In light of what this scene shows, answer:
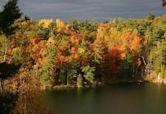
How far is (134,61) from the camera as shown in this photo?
8612 centimetres

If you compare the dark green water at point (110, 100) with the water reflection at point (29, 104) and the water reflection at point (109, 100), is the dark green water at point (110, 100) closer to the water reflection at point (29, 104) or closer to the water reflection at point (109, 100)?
Result: the water reflection at point (109, 100)

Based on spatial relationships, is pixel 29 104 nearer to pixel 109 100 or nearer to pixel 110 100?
pixel 109 100

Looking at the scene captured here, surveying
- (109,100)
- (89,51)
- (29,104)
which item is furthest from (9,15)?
(89,51)

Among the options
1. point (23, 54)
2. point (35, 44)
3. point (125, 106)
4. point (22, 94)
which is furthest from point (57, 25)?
point (22, 94)

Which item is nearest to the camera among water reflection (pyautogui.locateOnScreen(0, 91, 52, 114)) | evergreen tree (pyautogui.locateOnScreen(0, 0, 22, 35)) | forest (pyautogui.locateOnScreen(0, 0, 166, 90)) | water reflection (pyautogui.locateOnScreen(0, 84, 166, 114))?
evergreen tree (pyautogui.locateOnScreen(0, 0, 22, 35))

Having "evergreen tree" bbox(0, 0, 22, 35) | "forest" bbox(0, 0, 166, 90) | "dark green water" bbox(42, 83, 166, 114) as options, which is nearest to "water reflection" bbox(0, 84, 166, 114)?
"dark green water" bbox(42, 83, 166, 114)

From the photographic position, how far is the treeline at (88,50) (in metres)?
73.7

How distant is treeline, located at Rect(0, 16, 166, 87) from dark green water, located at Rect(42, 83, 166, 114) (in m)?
6.48

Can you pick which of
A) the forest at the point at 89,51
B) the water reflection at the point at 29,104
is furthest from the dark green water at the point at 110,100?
the water reflection at the point at 29,104

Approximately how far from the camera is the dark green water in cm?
4906

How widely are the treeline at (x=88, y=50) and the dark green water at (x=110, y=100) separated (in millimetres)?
6481

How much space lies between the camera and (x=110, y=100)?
57.7 m

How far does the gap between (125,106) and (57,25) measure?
38.7 m

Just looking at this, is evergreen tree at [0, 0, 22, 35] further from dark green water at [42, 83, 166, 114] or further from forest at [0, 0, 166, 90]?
forest at [0, 0, 166, 90]
